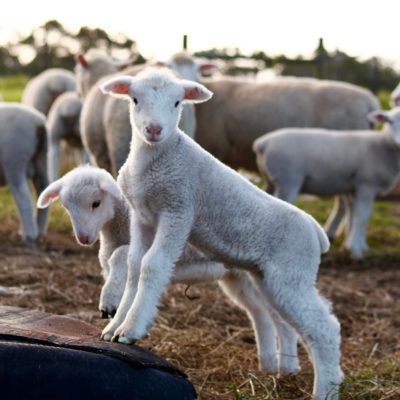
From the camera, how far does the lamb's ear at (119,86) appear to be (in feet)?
12.9

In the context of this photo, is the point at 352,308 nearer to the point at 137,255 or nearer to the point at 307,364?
the point at 307,364

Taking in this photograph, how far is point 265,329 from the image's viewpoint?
488cm

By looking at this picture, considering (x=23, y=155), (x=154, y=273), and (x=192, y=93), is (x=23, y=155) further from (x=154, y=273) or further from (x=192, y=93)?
(x=154, y=273)

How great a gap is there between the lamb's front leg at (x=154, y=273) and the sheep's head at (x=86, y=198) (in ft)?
1.88

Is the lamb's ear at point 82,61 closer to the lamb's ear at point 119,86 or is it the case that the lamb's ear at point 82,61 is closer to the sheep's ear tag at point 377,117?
the sheep's ear tag at point 377,117

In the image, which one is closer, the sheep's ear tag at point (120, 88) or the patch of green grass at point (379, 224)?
the sheep's ear tag at point (120, 88)

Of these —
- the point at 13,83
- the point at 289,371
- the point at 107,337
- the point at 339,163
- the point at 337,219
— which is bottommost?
the point at 13,83

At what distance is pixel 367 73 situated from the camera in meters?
28.1

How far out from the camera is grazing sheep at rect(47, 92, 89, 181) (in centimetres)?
1212

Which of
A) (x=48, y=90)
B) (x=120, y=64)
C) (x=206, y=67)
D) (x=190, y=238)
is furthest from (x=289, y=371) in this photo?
(x=48, y=90)

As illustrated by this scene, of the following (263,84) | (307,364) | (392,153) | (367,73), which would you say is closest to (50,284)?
(307,364)

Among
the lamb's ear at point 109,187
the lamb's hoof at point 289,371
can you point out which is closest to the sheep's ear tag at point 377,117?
the lamb's hoof at point 289,371

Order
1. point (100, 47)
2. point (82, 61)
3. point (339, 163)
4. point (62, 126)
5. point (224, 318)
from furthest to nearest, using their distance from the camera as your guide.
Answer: point (100, 47) < point (62, 126) < point (82, 61) < point (339, 163) < point (224, 318)

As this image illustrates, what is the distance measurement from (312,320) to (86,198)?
122cm
